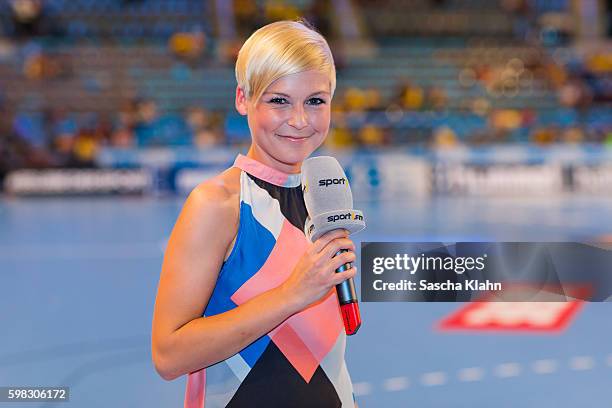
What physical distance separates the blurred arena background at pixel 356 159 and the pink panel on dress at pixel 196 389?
1744 mm

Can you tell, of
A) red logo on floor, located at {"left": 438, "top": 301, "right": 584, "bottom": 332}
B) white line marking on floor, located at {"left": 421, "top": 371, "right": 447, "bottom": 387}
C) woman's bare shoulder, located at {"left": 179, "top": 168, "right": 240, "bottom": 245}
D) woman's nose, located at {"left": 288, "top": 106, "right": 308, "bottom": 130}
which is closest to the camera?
woman's bare shoulder, located at {"left": 179, "top": 168, "right": 240, "bottom": 245}

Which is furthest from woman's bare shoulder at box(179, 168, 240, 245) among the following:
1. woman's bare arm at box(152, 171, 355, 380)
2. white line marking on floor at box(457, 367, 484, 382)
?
white line marking on floor at box(457, 367, 484, 382)

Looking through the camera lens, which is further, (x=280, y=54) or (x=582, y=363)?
(x=582, y=363)

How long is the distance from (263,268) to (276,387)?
27cm

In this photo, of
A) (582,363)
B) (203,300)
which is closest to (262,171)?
(203,300)

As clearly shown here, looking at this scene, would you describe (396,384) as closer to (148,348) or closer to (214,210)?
(148,348)

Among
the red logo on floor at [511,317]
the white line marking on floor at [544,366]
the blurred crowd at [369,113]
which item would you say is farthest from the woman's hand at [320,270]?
the blurred crowd at [369,113]

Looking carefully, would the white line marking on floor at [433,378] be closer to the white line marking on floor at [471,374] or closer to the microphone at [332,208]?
the white line marking on floor at [471,374]

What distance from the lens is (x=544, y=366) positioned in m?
3.89

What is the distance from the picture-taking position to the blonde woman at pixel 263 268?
57.9 inches

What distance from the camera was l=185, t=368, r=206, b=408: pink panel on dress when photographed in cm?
167

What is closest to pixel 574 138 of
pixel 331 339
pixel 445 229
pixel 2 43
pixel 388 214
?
pixel 388 214

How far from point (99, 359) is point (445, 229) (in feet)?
20.3

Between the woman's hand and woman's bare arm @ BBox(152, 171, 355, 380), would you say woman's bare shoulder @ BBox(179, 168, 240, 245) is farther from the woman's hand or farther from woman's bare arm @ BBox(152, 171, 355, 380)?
the woman's hand
